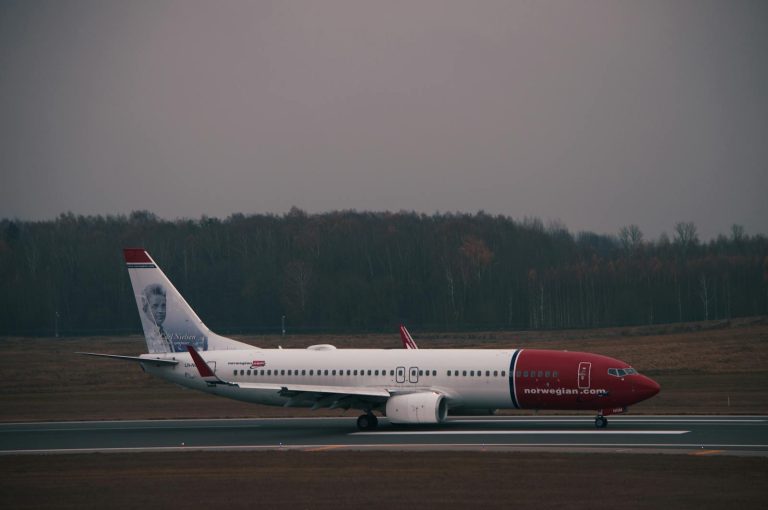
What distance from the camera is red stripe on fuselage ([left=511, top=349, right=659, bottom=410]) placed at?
135 ft

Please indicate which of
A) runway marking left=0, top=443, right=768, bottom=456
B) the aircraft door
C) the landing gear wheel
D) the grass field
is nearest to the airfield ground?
the grass field

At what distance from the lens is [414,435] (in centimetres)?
4000

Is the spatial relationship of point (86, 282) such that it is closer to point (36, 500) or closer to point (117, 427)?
point (117, 427)

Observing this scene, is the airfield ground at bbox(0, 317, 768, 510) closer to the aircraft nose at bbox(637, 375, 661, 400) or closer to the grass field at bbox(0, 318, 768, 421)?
the grass field at bbox(0, 318, 768, 421)

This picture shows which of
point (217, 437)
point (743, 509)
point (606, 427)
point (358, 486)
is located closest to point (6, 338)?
point (217, 437)

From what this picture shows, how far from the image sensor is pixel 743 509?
23.1m

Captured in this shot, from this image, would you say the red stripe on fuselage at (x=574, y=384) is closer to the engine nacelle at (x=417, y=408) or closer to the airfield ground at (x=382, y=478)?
the engine nacelle at (x=417, y=408)

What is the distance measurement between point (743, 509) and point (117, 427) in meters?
29.1

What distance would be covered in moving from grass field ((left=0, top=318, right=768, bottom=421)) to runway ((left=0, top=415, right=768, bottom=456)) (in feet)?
15.6

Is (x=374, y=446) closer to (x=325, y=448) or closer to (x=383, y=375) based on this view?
(x=325, y=448)

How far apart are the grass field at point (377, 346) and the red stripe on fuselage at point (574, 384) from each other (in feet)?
24.1

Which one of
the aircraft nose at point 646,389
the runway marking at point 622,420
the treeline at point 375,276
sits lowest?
the runway marking at point 622,420

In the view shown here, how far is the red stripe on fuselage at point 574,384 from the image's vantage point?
41.1 meters

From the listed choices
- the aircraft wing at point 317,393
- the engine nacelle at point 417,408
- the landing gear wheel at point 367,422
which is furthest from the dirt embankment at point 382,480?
the landing gear wheel at point 367,422
